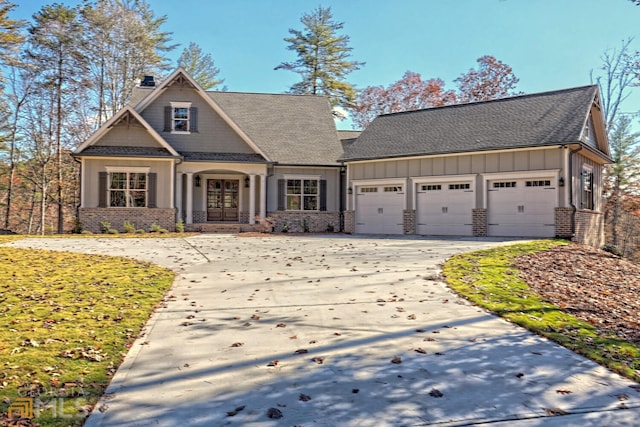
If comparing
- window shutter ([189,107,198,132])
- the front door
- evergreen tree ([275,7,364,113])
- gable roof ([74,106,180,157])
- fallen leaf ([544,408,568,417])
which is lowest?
fallen leaf ([544,408,568,417])

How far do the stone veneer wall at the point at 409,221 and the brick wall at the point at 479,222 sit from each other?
2554mm

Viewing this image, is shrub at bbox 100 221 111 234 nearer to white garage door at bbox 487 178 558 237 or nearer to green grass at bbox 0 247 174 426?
green grass at bbox 0 247 174 426

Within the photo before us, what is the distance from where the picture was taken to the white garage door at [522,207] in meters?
16.3

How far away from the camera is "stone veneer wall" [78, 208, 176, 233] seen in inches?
737

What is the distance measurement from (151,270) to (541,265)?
893cm

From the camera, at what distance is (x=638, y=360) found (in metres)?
4.52

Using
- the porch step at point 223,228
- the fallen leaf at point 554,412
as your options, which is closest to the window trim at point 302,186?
the porch step at point 223,228

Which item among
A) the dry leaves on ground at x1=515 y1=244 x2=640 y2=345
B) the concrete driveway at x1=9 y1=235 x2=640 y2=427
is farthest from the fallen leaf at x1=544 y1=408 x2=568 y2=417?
the dry leaves on ground at x1=515 y1=244 x2=640 y2=345

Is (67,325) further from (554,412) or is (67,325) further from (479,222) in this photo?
(479,222)

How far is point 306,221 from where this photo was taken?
21.7 metres

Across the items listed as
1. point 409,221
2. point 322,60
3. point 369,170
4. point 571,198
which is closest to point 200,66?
point 322,60

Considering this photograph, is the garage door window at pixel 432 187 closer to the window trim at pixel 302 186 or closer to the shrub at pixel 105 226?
the window trim at pixel 302 186

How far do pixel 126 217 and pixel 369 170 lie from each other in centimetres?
1121

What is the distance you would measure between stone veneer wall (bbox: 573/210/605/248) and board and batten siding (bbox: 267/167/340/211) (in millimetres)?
10761
